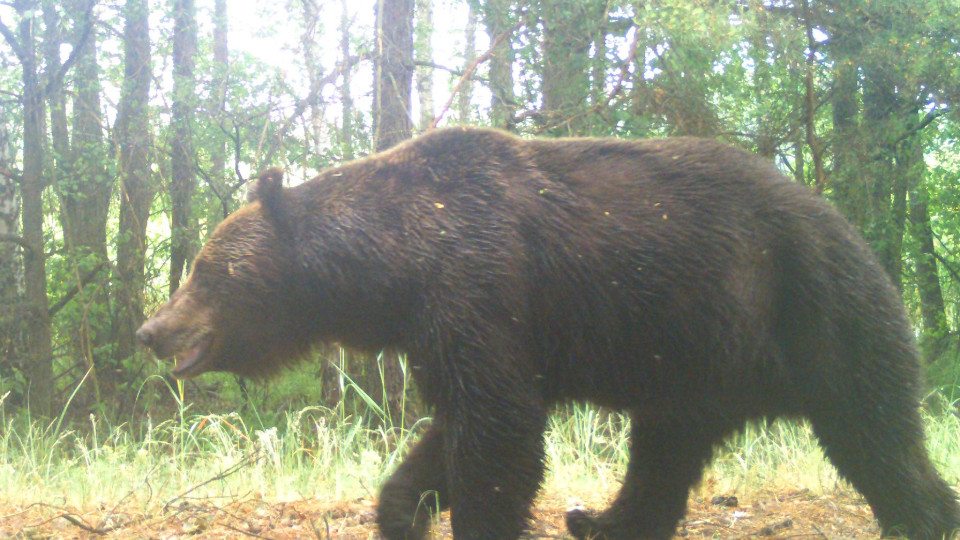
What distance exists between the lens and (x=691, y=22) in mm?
6980

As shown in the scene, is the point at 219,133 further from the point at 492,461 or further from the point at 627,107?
the point at 492,461

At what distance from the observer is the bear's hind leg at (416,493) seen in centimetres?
380

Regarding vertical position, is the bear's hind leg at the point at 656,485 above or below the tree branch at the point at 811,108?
below

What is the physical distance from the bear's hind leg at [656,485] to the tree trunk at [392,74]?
456 centimetres

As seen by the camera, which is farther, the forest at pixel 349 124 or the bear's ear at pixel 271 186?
the forest at pixel 349 124

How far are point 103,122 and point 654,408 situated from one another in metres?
9.38

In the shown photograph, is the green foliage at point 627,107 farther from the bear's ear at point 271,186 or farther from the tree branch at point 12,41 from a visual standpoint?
the bear's ear at point 271,186

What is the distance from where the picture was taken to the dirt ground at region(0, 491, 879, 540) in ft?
13.6

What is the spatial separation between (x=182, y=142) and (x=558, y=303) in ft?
24.5

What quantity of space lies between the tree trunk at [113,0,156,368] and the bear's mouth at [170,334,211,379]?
666cm

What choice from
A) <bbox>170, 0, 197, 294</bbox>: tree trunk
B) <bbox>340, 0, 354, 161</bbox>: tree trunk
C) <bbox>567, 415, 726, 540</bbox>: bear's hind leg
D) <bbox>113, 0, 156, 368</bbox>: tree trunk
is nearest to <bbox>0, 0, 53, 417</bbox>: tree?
<bbox>113, 0, 156, 368</bbox>: tree trunk

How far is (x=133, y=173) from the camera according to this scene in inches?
400

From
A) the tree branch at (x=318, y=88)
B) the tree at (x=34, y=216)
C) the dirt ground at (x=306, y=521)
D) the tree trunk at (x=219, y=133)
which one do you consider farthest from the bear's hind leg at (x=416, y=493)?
the tree at (x=34, y=216)

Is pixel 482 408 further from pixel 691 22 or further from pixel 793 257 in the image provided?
pixel 691 22
